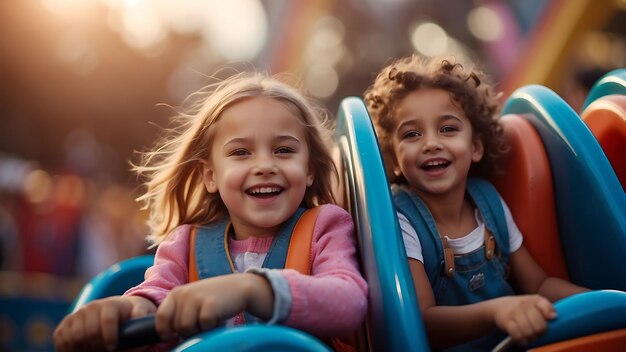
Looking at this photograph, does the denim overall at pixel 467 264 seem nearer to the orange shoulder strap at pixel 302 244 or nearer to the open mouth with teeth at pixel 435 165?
the open mouth with teeth at pixel 435 165

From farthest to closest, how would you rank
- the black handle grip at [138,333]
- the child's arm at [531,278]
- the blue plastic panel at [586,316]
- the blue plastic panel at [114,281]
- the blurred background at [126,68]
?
the blurred background at [126,68]
the blue plastic panel at [114,281]
the child's arm at [531,278]
the blue plastic panel at [586,316]
the black handle grip at [138,333]

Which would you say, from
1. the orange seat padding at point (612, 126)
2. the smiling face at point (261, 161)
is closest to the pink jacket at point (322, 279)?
the smiling face at point (261, 161)

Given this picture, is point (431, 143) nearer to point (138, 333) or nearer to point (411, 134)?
point (411, 134)

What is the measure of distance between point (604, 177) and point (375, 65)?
752 inches

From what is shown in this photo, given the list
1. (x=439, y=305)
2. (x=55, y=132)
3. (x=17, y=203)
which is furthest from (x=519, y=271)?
(x=55, y=132)

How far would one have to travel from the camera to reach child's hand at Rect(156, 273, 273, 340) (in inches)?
44.4

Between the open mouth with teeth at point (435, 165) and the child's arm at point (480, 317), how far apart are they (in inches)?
12.3

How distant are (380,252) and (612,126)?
980 mm

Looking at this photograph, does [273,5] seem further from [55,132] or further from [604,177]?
[604,177]

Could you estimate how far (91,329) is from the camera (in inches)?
47.2

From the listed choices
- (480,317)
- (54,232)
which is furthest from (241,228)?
(54,232)

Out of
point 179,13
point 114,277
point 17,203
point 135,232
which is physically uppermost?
point 179,13

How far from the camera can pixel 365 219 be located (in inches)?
56.9

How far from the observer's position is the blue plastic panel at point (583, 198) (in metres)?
1.60
